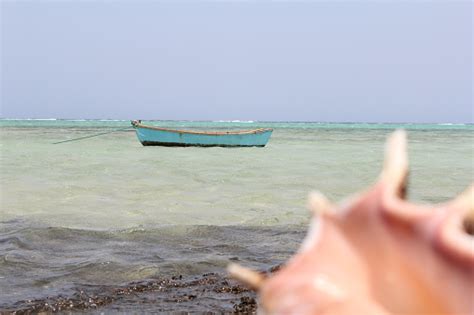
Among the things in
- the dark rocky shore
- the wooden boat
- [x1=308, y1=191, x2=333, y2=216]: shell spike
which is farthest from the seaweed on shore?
the wooden boat

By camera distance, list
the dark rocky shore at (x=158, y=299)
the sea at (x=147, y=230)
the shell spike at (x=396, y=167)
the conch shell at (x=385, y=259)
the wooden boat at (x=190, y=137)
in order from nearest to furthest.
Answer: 1. the conch shell at (x=385, y=259)
2. the shell spike at (x=396, y=167)
3. the dark rocky shore at (x=158, y=299)
4. the sea at (x=147, y=230)
5. the wooden boat at (x=190, y=137)

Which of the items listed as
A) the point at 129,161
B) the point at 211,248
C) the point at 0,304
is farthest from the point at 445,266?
the point at 129,161

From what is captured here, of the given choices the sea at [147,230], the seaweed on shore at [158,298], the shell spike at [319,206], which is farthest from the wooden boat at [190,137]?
the shell spike at [319,206]

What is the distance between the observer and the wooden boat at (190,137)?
25.5 meters

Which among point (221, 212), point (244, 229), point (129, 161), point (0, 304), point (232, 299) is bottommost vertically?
point (0, 304)

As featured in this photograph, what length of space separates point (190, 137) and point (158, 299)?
21.6 metres

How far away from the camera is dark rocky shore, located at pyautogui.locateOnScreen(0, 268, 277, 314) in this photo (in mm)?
3891

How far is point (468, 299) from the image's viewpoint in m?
0.91

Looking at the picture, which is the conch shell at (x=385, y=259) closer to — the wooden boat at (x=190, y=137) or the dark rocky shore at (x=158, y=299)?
the dark rocky shore at (x=158, y=299)

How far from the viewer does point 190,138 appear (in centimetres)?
2562

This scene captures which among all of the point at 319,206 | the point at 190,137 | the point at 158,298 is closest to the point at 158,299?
the point at 158,298

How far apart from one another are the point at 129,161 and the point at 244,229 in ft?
39.1

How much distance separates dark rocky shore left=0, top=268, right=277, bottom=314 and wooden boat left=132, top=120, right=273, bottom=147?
20915 mm

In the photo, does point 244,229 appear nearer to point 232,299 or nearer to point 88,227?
point 88,227
